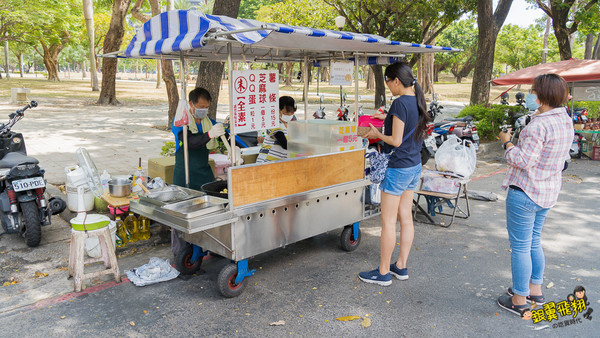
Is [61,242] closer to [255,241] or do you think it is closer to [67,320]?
[67,320]

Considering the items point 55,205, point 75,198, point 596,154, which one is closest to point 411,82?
point 55,205

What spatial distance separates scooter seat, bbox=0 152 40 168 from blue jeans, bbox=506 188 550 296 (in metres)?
4.62

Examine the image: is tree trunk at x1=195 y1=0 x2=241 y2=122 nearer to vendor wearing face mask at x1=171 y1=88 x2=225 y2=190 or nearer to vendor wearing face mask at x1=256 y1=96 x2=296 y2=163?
vendor wearing face mask at x1=256 y1=96 x2=296 y2=163

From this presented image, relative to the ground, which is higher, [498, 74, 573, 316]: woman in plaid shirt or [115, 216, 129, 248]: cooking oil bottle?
[498, 74, 573, 316]: woman in plaid shirt

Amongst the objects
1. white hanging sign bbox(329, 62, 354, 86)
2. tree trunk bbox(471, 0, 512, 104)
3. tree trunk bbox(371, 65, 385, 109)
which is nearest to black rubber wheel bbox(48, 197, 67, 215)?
white hanging sign bbox(329, 62, 354, 86)

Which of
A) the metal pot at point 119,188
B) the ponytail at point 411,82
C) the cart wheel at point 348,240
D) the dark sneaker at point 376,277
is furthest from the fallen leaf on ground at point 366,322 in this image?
the metal pot at point 119,188

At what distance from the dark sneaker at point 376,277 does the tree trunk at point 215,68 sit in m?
4.56

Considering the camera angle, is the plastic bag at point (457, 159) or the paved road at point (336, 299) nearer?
the paved road at point (336, 299)

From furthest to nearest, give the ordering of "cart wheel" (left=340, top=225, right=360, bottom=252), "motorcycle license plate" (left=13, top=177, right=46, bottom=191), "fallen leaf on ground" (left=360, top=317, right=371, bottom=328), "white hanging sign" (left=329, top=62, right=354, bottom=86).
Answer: "white hanging sign" (left=329, top=62, right=354, bottom=86) → "cart wheel" (left=340, top=225, right=360, bottom=252) → "motorcycle license plate" (left=13, top=177, right=46, bottom=191) → "fallen leaf on ground" (left=360, top=317, right=371, bottom=328)

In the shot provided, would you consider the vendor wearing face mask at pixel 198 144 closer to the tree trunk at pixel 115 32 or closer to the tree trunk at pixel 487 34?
the tree trunk at pixel 487 34

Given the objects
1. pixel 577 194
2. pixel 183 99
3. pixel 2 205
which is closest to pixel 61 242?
pixel 2 205

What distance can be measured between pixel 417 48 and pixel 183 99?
254 centimetres

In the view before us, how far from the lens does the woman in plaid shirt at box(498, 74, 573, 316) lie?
10.1ft

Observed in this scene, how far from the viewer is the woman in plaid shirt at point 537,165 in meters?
3.07
